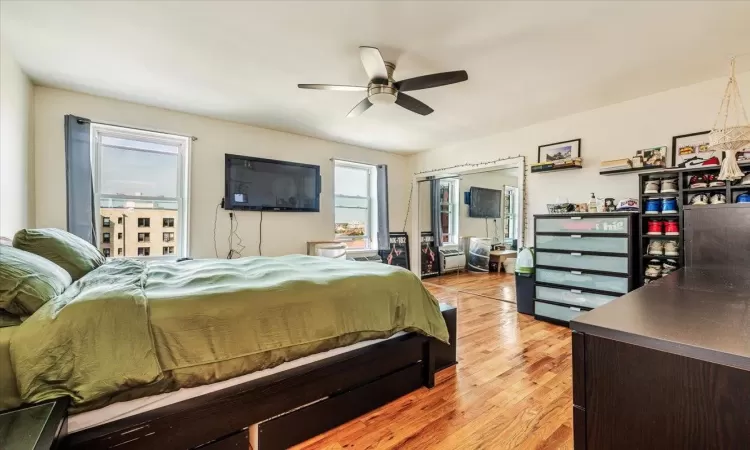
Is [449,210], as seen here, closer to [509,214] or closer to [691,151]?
[509,214]

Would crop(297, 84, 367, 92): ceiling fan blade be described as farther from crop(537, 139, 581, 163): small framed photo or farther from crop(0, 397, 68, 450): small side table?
crop(537, 139, 581, 163): small framed photo

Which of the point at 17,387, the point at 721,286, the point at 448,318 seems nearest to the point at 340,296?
the point at 448,318

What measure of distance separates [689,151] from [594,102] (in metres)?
0.97

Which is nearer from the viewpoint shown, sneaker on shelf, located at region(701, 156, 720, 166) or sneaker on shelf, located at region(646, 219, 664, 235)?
sneaker on shelf, located at region(701, 156, 720, 166)

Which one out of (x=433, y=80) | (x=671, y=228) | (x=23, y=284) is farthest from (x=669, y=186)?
(x=23, y=284)

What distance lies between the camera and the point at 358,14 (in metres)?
1.99

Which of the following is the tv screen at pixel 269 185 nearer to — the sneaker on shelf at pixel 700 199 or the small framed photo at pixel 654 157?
the small framed photo at pixel 654 157

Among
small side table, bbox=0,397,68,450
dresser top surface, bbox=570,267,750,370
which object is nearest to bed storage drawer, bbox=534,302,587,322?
dresser top surface, bbox=570,267,750,370

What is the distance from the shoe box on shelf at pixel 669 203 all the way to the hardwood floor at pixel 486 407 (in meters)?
1.11

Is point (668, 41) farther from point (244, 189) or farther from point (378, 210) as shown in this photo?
point (244, 189)

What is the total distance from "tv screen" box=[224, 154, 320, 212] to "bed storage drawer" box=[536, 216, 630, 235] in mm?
3063

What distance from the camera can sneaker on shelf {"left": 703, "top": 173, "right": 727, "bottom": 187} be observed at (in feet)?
8.41

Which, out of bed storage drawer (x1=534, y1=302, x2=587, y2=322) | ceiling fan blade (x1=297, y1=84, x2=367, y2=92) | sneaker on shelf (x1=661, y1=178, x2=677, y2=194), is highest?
ceiling fan blade (x1=297, y1=84, x2=367, y2=92)

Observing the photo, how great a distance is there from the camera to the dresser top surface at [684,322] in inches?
27.7
